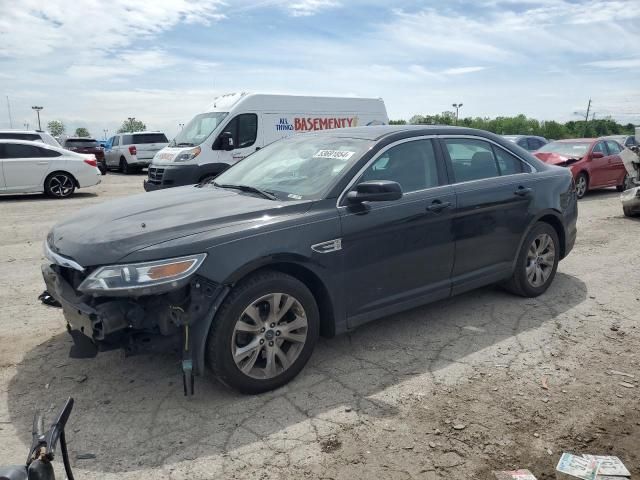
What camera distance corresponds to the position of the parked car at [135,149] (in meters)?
22.9

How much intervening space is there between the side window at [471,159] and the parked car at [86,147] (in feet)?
74.2

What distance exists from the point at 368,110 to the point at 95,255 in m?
12.2

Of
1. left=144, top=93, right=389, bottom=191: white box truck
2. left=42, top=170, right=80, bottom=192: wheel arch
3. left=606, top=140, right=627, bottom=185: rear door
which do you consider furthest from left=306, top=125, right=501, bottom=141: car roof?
left=42, top=170, right=80, bottom=192: wheel arch

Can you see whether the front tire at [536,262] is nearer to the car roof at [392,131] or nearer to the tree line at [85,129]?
the car roof at [392,131]

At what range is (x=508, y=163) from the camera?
510cm

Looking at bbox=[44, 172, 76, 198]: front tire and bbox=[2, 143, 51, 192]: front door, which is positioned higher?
bbox=[2, 143, 51, 192]: front door

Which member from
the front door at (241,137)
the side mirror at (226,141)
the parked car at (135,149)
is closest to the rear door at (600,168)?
the front door at (241,137)

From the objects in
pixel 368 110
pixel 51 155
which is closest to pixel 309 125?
pixel 368 110

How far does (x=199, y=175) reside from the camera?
11203 millimetres

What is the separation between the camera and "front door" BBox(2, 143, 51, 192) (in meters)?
13.5

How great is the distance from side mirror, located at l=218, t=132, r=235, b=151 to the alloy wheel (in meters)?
5.25

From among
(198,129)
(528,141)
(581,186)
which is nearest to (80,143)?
(198,129)

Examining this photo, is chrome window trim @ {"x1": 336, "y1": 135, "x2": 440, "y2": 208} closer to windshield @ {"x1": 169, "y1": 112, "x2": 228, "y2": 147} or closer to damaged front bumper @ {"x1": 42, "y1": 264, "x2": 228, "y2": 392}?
damaged front bumper @ {"x1": 42, "y1": 264, "x2": 228, "y2": 392}

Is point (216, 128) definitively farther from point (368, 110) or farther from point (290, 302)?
point (290, 302)
